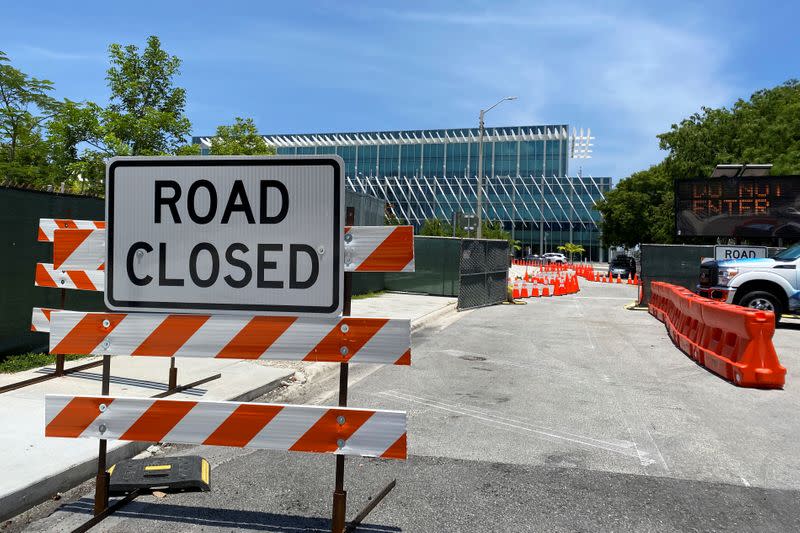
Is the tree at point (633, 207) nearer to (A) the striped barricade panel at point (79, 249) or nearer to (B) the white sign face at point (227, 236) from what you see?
(B) the white sign face at point (227, 236)

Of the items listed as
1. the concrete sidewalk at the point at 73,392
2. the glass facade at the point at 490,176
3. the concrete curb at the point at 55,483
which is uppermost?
the glass facade at the point at 490,176

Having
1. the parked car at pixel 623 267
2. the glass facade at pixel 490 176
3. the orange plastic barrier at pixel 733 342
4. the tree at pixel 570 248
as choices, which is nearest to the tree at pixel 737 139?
the parked car at pixel 623 267

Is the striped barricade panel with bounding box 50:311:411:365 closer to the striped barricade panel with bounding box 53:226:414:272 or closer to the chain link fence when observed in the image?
the striped barricade panel with bounding box 53:226:414:272

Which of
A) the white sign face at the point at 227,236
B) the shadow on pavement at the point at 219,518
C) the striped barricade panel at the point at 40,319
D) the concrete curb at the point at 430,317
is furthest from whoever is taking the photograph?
the concrete curb at the point at 430,317

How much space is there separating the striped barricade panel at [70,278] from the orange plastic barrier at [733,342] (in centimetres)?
799

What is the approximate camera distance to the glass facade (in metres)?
93.1

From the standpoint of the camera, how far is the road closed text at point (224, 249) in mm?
3492

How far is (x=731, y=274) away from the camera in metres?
14.4

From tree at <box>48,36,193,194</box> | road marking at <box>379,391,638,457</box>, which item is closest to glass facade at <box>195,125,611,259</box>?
tree at <box>48,36,193,194</box>

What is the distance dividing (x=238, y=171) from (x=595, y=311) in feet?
55.8

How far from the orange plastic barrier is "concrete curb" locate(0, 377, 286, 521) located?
734 cm

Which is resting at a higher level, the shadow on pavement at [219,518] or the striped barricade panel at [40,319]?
the striped barricade panel at [40,319]

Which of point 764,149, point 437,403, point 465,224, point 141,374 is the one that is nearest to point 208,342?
point 437,403

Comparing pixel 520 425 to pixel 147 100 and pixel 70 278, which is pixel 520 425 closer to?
pixel 70 278
